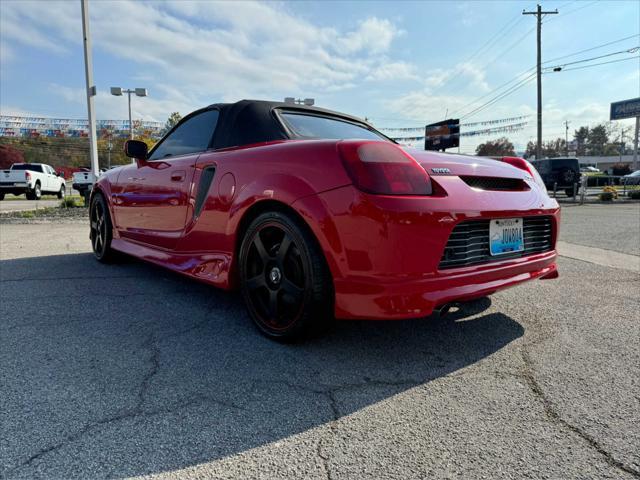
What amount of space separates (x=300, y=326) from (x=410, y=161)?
3.31 feet

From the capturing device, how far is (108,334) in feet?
8.27

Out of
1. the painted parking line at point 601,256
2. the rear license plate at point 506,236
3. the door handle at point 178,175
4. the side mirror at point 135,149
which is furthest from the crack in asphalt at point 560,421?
the side mirror at point 135,149

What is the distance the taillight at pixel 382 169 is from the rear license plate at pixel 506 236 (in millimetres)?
483

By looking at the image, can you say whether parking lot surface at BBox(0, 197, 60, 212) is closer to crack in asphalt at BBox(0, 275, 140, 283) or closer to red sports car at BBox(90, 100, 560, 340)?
crack in asphalt at BBox(0, 275, 140, 283)

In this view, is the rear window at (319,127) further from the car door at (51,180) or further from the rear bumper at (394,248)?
the car door at (51,180)

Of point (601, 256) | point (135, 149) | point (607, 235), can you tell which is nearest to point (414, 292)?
point (135, 149)

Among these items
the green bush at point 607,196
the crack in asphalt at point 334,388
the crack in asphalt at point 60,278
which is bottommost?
the crack in asphalt at point 334,388

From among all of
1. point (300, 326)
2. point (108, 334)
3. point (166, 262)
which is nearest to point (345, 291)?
point (300, 326)

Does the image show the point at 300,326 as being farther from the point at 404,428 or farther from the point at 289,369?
the point at 404,428

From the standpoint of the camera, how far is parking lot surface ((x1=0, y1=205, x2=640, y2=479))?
55.4 inches

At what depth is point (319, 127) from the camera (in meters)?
2.91

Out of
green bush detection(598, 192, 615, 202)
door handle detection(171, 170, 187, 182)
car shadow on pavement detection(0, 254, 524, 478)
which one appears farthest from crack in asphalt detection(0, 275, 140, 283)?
green bush detection(598, 192, 615, 202)

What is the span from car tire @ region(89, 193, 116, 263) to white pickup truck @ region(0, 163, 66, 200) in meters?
16.3

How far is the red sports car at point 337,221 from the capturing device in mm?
1918
